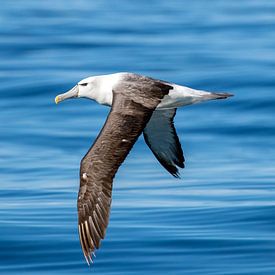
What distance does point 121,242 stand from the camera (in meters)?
14.4

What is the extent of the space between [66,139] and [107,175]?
8.14 m


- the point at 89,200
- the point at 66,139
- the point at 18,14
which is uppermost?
the point at 89,200

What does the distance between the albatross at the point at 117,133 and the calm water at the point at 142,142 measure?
1.13 meters

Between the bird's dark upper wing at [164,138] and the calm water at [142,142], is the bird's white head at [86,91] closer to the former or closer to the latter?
the bird's dark upper wing at [164,138]

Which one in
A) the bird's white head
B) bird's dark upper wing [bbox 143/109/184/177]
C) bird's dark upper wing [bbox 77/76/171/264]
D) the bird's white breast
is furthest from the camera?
bird's dark upper wing [bbox 143/109/184/177]

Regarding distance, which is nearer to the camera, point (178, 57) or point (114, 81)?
point (114, 81)

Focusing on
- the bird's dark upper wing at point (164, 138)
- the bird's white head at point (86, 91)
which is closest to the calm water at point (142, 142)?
the bird's dark upper wing at point (164, 138)

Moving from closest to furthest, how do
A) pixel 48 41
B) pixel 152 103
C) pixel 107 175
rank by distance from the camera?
pixel 107 175, pixel 152 103, pixel 48 41

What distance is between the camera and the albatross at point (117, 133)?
11914 mm

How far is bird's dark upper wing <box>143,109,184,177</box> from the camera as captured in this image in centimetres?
1484

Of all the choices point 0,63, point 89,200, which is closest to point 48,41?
point 0,63

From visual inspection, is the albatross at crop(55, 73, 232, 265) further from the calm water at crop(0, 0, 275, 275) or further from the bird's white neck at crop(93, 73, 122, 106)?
the calm water at crop(0, 0, 275, 275)

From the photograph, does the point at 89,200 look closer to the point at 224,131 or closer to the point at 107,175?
the point at 107,175

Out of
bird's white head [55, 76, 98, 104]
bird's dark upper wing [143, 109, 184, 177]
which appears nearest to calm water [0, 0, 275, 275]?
bird's dark upper wing [143, 109, 184, 177]
